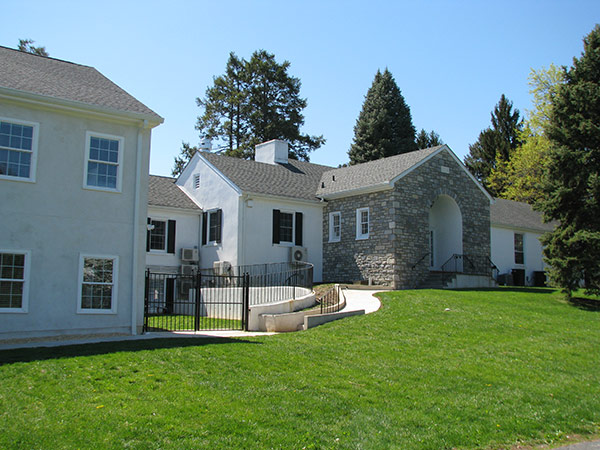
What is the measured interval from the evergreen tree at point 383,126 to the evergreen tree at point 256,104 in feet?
11.4

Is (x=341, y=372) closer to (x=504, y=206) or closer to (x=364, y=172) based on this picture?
(x=364, y=172)

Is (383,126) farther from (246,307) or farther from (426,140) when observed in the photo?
(246,307)

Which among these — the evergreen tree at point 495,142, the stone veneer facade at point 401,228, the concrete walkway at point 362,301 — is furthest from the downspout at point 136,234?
the evergreen tree at point 495,142

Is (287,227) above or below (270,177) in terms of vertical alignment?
below

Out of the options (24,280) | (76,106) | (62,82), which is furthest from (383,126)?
(24,280)

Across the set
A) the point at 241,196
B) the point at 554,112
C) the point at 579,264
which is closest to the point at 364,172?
the point at 241,196

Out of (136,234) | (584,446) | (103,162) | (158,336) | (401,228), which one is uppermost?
(103,162)

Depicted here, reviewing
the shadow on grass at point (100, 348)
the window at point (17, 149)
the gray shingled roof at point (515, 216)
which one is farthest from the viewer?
the gray shingled roof at point (515, 216)

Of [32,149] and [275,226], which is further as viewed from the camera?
[275,226]

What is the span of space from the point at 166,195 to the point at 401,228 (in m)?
10.4

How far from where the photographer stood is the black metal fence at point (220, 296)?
15398 millimetres

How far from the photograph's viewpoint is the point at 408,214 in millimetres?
22641

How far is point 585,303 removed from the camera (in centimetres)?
1936

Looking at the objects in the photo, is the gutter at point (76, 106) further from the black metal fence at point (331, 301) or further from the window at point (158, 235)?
the window at point (158, 235)
